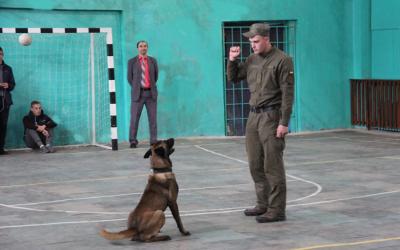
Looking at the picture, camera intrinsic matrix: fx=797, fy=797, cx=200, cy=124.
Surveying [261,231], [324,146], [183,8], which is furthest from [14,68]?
[261,231]

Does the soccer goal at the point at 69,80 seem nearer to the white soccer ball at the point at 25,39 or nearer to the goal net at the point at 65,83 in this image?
the goal net at the point at 65,83

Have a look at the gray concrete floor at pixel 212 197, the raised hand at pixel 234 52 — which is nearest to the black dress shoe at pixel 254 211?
the gray concrete floor at pixel 212 197

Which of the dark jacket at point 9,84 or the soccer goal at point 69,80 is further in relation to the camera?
the soccer goal at point 69,80

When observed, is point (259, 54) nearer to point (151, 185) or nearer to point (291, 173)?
point (151, 185)

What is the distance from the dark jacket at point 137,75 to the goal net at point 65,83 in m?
0.93

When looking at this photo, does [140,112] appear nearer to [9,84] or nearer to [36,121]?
[36,121]

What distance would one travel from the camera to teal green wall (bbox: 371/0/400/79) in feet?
58.6

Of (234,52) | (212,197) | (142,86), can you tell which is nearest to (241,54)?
(142,86)

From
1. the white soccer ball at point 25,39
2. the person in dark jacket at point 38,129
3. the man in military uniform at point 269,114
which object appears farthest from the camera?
the person in dark jacket at point 38,129

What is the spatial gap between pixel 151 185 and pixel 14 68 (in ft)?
30.6

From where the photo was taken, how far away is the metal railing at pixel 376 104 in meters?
17.7

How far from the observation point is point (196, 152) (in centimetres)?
1519

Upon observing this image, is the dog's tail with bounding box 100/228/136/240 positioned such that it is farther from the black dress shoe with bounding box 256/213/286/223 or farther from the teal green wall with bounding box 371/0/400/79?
the teal green wall with bounding box 371/0/400/79

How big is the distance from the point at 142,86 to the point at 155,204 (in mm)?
8683
